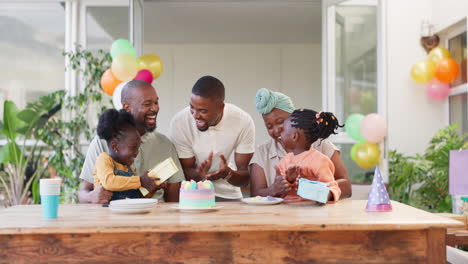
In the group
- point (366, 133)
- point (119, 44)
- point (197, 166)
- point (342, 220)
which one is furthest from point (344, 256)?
point (119, 44)

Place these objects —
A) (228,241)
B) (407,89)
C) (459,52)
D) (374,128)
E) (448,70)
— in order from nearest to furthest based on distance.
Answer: (228,241) < (448,70) < (374,128) < (459,52) < (407,89)

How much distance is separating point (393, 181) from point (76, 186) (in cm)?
347

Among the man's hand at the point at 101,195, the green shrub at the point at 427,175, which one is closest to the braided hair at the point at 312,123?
the man's hand at the point at 101,195

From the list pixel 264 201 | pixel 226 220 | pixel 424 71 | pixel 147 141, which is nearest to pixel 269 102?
pixel 264 201

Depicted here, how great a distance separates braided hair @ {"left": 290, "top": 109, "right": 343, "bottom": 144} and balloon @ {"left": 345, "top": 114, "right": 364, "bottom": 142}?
2920 millimetres

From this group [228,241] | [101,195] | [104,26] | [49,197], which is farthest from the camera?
[104,26]

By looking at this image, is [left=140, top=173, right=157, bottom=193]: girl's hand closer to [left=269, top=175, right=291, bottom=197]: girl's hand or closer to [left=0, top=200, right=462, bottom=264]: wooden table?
[left=0, top=200, right=462, bottom=264]: wooden table

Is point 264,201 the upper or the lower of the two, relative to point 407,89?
lower

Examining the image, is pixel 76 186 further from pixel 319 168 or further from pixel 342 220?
pixel 342 220

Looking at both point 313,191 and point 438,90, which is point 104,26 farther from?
point 313,191

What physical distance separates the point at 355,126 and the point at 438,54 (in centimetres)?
114

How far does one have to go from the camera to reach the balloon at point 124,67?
4906mm

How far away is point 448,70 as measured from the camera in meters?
5.04

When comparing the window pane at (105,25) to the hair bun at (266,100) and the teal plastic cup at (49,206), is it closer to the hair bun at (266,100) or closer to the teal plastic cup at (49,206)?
the hair bun at (266,100)
